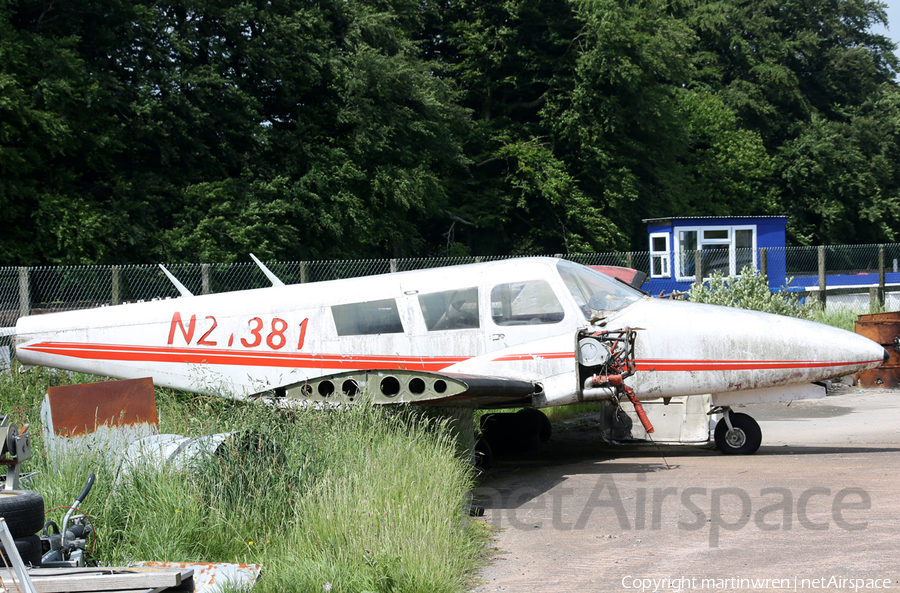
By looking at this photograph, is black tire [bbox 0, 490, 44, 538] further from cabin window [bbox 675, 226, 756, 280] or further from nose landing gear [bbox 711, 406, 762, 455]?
cabin window [bbox 675, 226, 756, 280]

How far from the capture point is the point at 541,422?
10656mm

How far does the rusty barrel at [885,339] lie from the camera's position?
563 inches

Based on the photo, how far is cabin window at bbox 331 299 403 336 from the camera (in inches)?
359

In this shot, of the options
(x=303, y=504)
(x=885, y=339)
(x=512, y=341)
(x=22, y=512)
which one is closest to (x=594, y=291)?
(x=512, y=341)

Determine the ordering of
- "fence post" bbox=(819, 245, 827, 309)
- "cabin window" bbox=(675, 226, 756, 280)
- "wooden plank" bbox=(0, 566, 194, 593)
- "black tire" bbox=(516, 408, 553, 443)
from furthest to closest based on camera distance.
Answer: "cabin window" bbox=(675, 226, 756, 280) < "fence post" bbox=(819, 245, 827, 309) < "black tire" bbox=(516, 408, 553, 443) < "wooden plank" bbox=(0, 566, 194, 593)

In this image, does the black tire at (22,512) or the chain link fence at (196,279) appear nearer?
the black tire at (22,512)

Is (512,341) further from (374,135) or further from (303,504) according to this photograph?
(374,135)

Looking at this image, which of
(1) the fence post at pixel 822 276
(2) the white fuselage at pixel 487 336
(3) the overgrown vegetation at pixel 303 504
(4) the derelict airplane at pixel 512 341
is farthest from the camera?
(1) the fence post at pixel 822 276

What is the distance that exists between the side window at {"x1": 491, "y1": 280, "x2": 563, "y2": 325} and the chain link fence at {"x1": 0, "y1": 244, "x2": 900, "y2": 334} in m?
4.33

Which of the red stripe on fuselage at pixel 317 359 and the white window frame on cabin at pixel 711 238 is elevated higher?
the white window frame on cabin at pixel 711 238
